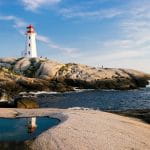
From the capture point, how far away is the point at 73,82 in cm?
11550

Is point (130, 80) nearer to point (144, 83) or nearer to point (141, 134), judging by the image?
point (144, 83)

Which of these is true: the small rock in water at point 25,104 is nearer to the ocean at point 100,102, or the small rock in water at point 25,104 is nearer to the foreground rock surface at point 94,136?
the ocean at point 100,102

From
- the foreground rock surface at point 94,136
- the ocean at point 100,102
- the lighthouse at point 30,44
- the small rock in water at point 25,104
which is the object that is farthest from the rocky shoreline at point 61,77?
the foreground rock surface at point 94,136

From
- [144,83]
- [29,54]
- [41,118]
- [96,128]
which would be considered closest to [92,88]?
[144,83]

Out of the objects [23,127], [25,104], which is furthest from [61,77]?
[23,127]

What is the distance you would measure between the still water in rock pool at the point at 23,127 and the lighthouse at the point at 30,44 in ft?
354

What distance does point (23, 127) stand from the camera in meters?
31.3

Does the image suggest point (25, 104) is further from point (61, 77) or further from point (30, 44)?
point (30, 44)

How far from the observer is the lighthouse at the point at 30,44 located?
143m

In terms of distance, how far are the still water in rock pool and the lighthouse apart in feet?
354

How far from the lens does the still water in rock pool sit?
27188 mm

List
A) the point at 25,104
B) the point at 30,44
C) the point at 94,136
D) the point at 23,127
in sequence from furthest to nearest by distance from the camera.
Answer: the point at 30,44 → the point at 25,104 → the point at 23,127 → the point at 94,136

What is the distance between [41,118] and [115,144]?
14.3 m

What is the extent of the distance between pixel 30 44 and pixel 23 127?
114275mm
